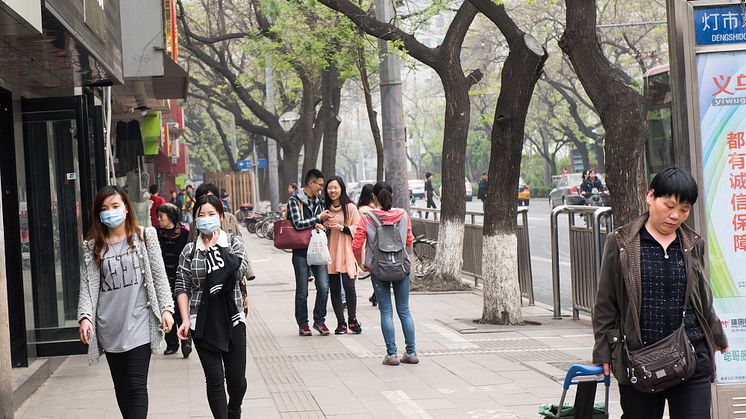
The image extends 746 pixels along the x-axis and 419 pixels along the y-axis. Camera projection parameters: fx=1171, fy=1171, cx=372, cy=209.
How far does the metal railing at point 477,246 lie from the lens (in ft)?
48.5

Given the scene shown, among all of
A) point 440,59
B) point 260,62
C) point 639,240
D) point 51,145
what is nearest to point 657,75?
point 440,59

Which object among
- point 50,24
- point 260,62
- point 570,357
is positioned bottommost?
point 570,357

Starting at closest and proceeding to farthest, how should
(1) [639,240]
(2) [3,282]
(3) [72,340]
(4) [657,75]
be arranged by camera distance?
(1) [639,240] < (2) [3,282] < (3) [72,340] < (4) [657,75]

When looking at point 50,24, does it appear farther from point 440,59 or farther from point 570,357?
point 440,59

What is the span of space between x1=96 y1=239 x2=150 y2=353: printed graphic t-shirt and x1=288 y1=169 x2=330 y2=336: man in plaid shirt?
228 inches

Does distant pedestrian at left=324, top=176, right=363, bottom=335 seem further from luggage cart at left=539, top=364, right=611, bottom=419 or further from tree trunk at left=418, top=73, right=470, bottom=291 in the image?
luggage cart at left=539, top=364, right=611, bottom=419

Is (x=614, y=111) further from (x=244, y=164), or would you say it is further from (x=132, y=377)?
(x=244, y=164)

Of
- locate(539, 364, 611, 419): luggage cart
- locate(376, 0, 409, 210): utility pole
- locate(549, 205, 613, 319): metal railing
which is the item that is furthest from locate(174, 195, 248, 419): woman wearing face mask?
locate(376, 0, 409, 210): utility pole

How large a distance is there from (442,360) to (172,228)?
2884mm

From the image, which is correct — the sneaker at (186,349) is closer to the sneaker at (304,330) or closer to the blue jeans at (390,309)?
the sneaker at (304,330)

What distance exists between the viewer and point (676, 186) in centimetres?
484

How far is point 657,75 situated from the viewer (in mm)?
19344

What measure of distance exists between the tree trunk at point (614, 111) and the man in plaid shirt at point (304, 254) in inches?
126

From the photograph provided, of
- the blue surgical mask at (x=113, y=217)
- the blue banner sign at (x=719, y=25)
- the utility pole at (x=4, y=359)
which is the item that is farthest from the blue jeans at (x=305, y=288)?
the blue banner sign at (x=719, y=25)
